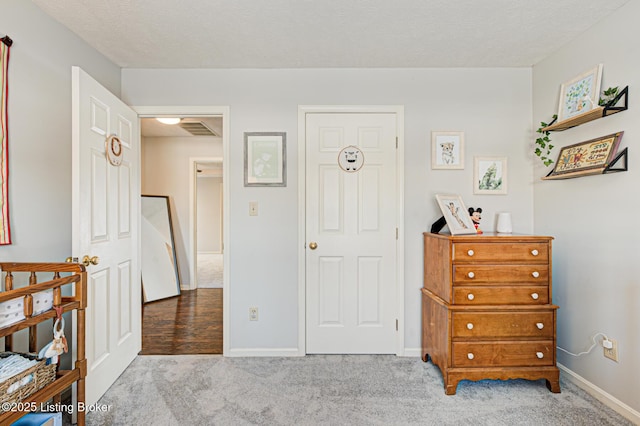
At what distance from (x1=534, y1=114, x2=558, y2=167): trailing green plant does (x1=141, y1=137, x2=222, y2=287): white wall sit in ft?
13.6

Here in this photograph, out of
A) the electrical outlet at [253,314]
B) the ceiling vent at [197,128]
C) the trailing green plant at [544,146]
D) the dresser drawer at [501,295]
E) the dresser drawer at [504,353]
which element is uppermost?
the ceiling vent at [197,128]

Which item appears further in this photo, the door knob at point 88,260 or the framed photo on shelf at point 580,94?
the framed photo on shelf at point 580,94

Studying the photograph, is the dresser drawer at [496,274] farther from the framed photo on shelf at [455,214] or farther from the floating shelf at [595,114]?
the floating shelf at [595,114]

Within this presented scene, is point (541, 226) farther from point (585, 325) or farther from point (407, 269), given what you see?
point (407, 269)

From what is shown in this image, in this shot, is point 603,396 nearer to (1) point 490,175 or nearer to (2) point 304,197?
(1) point 490,175

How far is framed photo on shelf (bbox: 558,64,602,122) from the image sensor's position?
2021 mm

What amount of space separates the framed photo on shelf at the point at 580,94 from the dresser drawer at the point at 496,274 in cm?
108

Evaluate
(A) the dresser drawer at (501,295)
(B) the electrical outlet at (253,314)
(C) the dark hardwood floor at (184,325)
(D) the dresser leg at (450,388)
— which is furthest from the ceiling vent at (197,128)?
(D) the dresser leg at (450,388)

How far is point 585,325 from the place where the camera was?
7.12 ft

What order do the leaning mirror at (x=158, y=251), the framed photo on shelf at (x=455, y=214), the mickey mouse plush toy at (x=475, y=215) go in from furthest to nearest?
the leaning mirror at (x=158, y=251)
the mickey mouse plush toy at (x=475, y=215)
the framed photo on shelf at (x=455, y=214)

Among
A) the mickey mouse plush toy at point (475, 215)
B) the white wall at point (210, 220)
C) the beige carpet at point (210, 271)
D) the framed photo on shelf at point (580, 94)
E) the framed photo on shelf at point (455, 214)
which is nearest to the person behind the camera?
the framed photo on shelf at point (580, 94)

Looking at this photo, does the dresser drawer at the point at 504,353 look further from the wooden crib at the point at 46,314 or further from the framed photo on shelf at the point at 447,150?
the wooden crib at the point at 46,314

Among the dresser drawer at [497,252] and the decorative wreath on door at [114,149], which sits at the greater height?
the decorative wreath on door at [114,149]

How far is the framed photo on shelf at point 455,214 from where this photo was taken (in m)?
2.34
